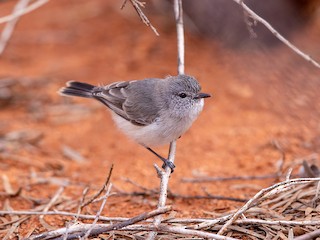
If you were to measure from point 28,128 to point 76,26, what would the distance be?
429 cm

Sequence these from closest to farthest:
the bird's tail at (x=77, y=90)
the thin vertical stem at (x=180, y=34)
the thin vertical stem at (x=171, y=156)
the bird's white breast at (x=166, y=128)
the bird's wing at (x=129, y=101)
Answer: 1. the thin vertical stem at (x=171, y=156)
2. the thin vertical stem at (x=180, y=34)
3. the bird's white breast at (x=166, y=128)
4. the bird's wing at (x=129, y=101)
5. the bird's tail at (x=77, y=90)

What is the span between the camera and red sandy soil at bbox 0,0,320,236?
6.47 metres

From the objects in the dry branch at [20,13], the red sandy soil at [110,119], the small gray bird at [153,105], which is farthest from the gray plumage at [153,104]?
the dry branch at [20,13]

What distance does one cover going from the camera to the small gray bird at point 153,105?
5.84 metres

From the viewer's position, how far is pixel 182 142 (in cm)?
796

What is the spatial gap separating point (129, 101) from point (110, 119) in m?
2.40

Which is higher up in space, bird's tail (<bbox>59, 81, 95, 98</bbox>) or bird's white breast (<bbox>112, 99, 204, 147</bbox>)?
bird's tail (<bbox>59, 81, 95, 98</bbox>)

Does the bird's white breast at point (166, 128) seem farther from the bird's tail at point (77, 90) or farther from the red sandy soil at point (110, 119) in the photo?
the bird's tail at point (77, 90)

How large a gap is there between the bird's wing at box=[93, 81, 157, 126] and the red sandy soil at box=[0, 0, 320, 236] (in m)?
0.81

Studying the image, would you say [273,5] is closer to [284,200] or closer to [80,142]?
[80,142]

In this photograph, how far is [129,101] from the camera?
6.41m

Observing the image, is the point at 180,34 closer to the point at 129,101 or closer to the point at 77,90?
the point at 129,101

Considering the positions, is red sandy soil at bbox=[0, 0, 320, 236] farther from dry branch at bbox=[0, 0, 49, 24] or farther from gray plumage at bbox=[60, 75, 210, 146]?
dry branch at bbox=[0, 0, 49, 24]

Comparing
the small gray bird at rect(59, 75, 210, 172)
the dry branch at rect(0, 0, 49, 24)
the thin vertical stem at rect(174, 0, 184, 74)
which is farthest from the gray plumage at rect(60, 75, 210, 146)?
the dry branch at rect(0, 0, 49, 24)
